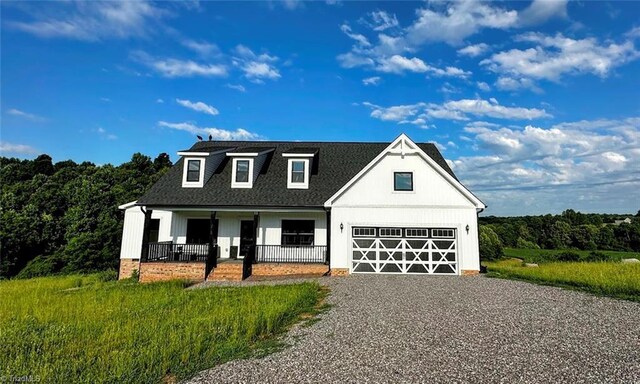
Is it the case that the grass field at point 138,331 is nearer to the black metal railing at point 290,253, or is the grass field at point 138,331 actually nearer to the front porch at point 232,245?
the front porch at point 232,245

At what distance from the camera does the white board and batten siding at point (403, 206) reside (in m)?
15.3

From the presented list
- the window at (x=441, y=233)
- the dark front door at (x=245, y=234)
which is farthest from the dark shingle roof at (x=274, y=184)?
the window at (x=441, y=233)

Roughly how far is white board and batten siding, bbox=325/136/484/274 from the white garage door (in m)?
0.15

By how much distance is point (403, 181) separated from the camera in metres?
15.9

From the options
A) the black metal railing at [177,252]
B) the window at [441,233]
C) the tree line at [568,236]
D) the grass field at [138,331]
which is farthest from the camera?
the tree line at [568,236]

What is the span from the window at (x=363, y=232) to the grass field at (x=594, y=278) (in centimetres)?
571

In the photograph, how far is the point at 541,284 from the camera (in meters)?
12.1

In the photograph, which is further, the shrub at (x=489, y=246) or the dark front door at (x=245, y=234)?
the shrub at (x=489, y=246)

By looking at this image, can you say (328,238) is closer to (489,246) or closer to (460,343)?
(460,343)

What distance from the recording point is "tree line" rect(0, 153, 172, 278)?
24625 mm

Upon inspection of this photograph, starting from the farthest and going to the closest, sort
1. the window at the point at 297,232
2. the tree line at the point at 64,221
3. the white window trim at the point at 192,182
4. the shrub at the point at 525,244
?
the shrub at the point at 525,244 < the tree line at the point at 64,221 < the white window trim at the point at 192,182 < the window at the point at 297,232

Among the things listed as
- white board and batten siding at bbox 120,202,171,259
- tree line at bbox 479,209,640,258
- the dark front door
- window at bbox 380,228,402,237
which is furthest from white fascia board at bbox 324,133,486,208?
tree line at bbox 479,209,640,258

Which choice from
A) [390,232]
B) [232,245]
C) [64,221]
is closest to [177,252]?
[232,245]

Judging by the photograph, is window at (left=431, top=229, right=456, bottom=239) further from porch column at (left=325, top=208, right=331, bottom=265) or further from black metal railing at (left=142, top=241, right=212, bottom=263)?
black metal railing at (left=142, top=241, right=212, bottom=263)
